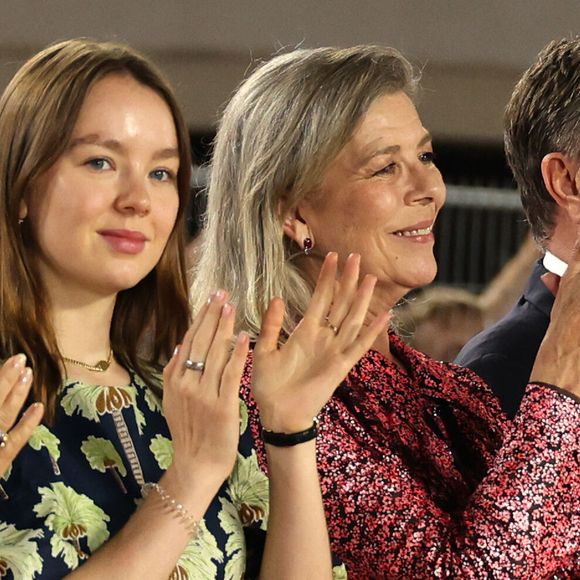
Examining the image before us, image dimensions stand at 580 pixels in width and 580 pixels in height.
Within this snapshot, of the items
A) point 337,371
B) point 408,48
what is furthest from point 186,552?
point 408,48

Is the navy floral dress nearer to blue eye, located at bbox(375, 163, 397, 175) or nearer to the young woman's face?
the young woman's face

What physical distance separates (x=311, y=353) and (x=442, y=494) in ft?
1.59

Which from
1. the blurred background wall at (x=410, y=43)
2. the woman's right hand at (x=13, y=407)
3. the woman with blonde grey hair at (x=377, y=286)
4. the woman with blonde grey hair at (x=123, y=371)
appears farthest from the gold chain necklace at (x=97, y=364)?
the blurred background wall at (x=410, y=43)

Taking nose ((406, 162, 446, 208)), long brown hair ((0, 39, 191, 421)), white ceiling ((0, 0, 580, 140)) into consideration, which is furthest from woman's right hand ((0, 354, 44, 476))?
white ceiling ((0, 0, 580, 140))

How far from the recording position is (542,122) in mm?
2871

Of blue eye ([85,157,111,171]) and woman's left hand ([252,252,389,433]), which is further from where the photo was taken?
blue eye ([85,157,111,171])

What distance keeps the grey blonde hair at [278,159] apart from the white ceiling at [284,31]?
545cm

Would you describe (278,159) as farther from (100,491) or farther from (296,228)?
(100,491)

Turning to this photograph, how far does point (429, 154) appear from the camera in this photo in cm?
271

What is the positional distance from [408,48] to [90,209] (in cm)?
641

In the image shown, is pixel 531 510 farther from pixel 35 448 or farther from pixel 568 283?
pixel 35 448

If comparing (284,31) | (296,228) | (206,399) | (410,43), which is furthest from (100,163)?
(410,43)

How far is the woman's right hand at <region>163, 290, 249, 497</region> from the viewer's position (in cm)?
199

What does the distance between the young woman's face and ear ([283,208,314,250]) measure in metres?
0.43
